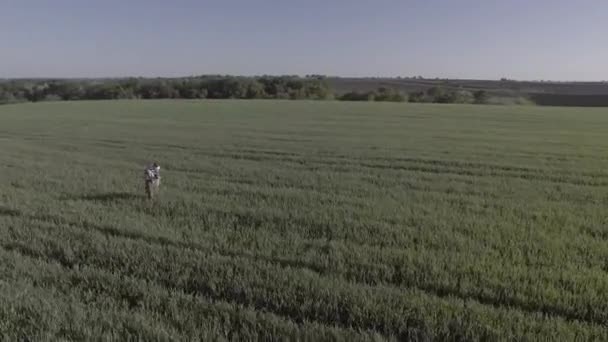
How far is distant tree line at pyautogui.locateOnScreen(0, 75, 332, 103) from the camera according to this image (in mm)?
80000

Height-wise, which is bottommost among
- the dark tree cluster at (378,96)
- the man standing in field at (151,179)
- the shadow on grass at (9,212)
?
the shadow on grass at (9,212)

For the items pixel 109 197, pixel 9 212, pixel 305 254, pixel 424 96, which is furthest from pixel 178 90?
pixel 305 254

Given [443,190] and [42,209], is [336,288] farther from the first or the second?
[443,190]

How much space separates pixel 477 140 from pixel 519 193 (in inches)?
482

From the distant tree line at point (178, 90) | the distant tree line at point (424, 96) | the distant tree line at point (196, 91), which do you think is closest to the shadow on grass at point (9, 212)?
the distant tree line at point (424, 96)

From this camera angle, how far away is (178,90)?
82.5m

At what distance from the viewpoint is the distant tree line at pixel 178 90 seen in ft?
262

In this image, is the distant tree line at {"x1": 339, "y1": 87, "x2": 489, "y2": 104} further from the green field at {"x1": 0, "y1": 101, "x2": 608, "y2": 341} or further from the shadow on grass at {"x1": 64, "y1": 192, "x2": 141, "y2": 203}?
the shadow on grass at {"x1": 64, "y1": 192, "x2": 141, "y2": 203}

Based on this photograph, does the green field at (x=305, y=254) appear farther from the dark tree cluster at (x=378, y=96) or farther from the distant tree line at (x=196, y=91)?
the distant tree line at (x=196, y=91)

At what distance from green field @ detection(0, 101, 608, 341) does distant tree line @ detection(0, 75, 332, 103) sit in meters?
68.4

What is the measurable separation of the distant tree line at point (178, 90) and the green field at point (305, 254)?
6837 cm

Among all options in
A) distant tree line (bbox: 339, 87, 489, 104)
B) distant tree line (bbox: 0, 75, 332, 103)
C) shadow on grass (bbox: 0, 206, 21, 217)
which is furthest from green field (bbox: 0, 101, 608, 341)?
distant tree line (bbox: 0, 75, 332, 103)

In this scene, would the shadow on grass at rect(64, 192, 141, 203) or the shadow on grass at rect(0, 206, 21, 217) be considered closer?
the shadow on grass at rect(0, 206, 21, 217)

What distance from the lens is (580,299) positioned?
14.9 feet
